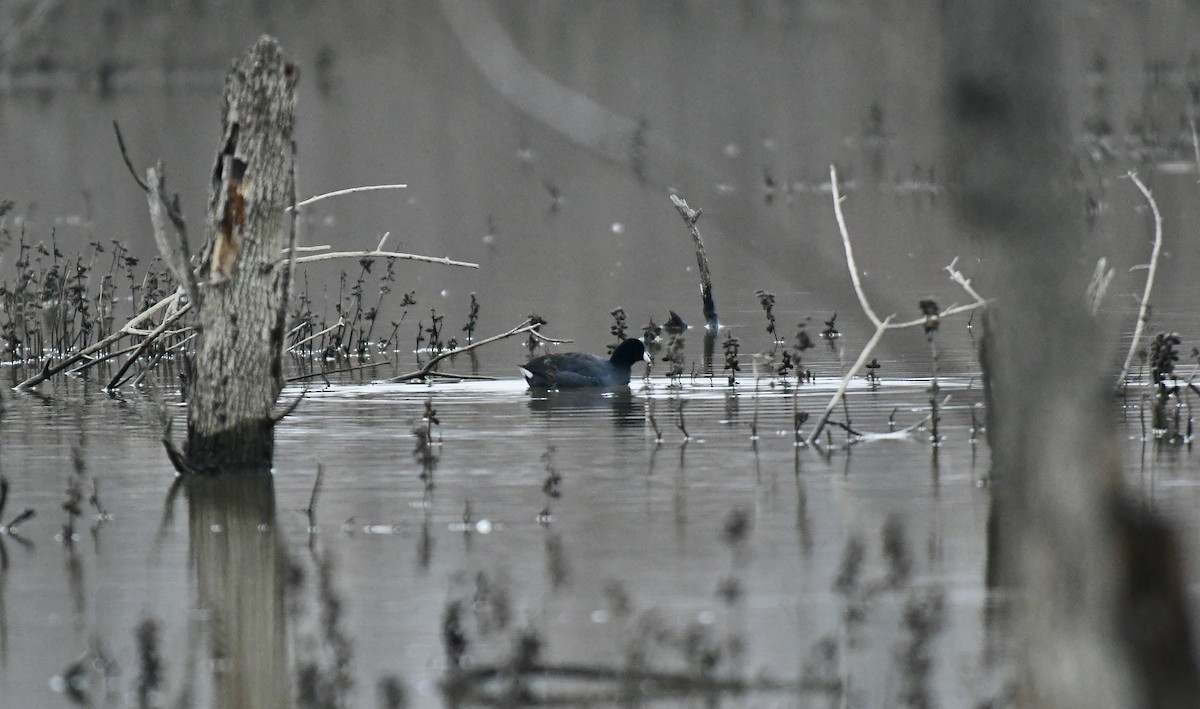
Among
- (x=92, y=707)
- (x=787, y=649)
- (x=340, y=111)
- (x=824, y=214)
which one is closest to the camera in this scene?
(x=92, y=707)

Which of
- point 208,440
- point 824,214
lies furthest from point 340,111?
point 208,440

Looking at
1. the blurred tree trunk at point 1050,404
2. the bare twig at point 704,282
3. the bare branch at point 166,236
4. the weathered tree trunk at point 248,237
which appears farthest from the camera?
the bare twig at point 704,282

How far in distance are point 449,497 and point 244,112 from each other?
2326 mm

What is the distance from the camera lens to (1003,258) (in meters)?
3.29

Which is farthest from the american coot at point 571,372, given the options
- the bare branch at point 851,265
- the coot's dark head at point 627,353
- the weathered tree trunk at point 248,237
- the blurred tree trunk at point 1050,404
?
the blurred tree trunk at point 1050,404

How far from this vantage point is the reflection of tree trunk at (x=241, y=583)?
6.89 metres

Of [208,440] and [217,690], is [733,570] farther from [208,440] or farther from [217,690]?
[208,440]

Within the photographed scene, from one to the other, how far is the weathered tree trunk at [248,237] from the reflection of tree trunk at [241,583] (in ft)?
2.18

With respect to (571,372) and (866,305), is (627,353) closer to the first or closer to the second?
(571,372)

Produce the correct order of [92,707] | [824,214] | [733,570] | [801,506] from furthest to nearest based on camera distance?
[824,214] < [801,506] < [733,570] < [92,707]

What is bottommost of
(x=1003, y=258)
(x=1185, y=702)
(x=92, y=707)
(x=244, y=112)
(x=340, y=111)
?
(x=92, y=707)

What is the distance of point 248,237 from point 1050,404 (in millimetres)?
7744

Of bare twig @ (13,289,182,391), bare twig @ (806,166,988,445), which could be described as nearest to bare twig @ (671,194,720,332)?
bare twig @ (13,289,182,391)

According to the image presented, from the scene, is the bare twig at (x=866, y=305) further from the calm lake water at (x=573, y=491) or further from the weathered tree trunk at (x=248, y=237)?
the weathered tree trunk at (x=248, y=237)
